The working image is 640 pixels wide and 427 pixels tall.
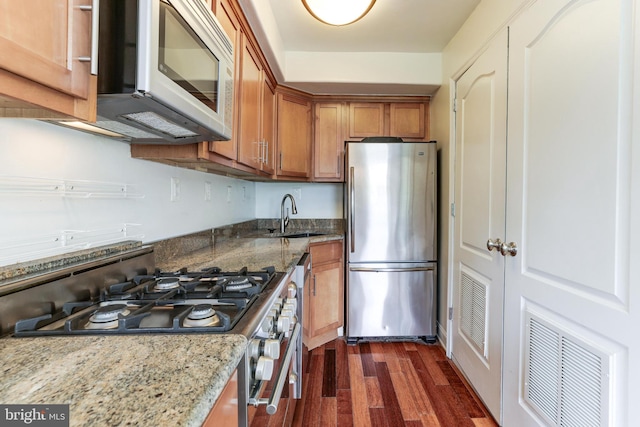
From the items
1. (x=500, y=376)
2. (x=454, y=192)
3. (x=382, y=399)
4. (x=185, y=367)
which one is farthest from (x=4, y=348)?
(x=454, y=192)

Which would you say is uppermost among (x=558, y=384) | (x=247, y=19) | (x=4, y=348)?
(x=247, y=19)

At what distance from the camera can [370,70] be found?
262 centimetres

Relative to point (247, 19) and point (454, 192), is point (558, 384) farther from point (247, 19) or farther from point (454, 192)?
point (247, 19)

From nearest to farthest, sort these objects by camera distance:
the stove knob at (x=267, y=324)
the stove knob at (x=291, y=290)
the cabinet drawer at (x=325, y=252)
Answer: the stove knob at (x=267, y=324) → the stove knob at (x=291, y=290) → the cabinet drawer at (x=325, y=252)

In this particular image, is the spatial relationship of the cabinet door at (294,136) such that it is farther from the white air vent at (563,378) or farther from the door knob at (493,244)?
the white air vent at (563,378)

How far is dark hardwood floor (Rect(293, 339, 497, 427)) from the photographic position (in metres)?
1.70

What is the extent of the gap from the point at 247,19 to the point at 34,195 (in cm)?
138

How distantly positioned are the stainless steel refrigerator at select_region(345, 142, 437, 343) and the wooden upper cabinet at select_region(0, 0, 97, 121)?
6.72 feet

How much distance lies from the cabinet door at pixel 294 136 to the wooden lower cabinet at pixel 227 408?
214 cm

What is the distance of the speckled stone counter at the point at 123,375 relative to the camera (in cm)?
43

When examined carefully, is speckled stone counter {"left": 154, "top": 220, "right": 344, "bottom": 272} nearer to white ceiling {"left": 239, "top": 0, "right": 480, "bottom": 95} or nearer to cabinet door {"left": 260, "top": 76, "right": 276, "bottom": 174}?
cabinet door {"left": 260, "top": 76, "right": 276, "bottom": 174}

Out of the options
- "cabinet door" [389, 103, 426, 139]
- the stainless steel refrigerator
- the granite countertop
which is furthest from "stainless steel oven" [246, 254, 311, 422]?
"cabinet door" [389, 103, 426, 139]

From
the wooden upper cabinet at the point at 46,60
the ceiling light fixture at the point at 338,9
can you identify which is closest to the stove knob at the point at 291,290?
the wooden upper cabinet at the point at 46,60

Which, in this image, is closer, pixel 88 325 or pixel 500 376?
pixel 88 325
